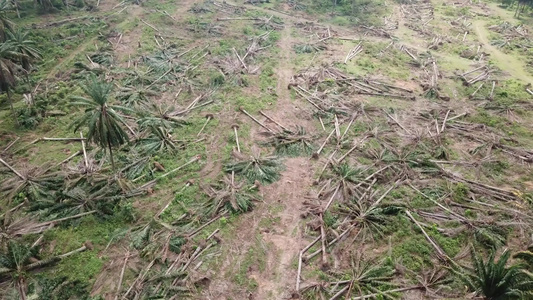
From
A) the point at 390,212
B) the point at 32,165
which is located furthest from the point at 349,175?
the point at 32,165

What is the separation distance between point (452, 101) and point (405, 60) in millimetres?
6847

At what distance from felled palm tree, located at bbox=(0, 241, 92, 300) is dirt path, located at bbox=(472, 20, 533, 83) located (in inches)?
1289

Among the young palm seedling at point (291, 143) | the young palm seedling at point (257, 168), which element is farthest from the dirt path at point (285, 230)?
the young palm seedling at point (291, 143)

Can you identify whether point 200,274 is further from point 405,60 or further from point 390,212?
point 405,60

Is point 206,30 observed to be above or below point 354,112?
above

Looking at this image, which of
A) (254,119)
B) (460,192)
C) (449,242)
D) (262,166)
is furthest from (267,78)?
(449,242)

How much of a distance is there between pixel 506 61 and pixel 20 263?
35639mm

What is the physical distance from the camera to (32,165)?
18.2 metres

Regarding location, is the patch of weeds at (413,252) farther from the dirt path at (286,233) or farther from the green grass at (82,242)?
the green grass at (82,242)

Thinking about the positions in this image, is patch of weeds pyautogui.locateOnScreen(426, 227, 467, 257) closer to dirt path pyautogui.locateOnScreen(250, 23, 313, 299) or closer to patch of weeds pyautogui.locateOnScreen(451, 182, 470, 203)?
patch of weeds pyautogui.locateOnScreen(451, 182, 470, 203)

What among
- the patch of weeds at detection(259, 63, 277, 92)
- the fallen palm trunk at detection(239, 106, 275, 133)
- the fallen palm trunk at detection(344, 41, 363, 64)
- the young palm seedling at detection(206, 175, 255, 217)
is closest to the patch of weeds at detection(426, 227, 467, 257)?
the young palm seedling at detection(206, 175, 255, 217)

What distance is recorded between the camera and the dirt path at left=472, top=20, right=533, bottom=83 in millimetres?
28016

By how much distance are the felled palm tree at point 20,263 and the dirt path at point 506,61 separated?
1289 inches

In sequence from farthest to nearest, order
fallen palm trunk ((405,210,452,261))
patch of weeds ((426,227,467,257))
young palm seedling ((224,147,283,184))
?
A: young palm seedling ((224,147,283,184))
patch of weeds ((426,227,467,257))
fallen palm trunk ((405,210,452,261))
